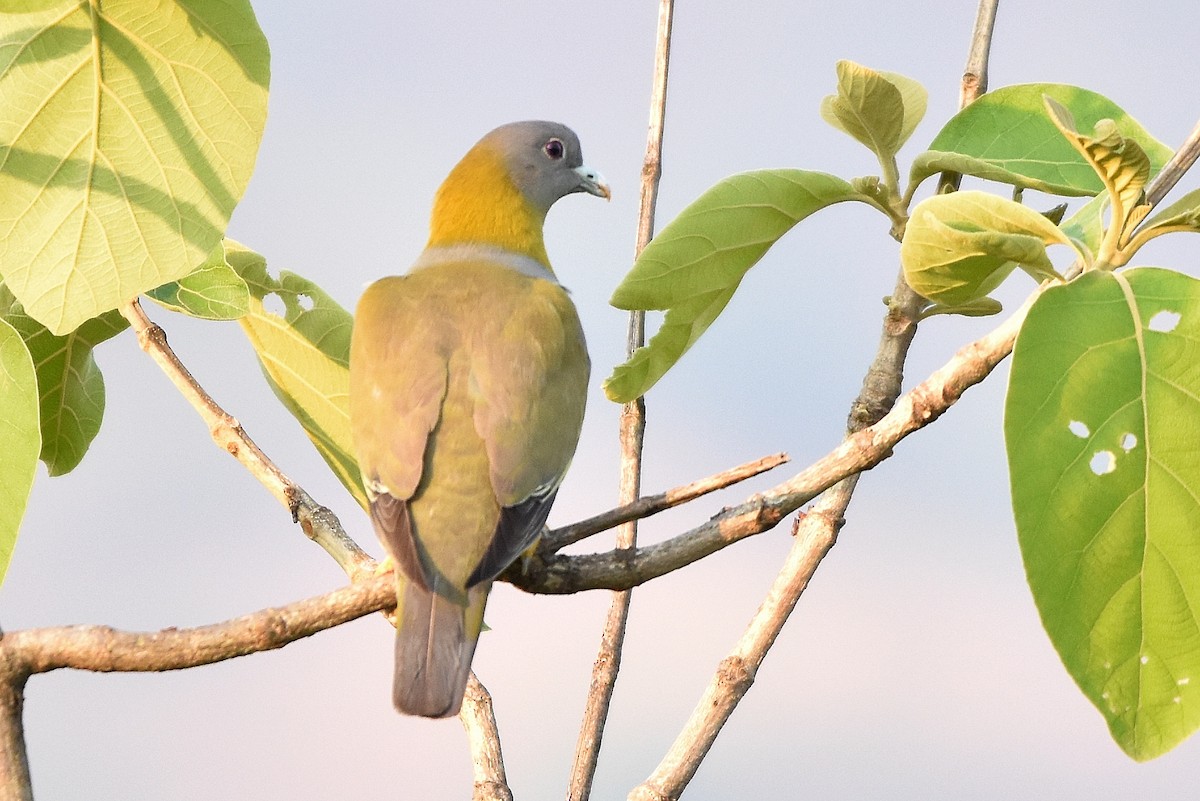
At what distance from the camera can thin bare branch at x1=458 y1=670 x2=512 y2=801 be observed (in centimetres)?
280

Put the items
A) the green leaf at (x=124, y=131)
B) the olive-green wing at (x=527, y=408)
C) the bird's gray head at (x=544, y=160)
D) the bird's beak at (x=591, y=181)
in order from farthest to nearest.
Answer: the bird's beak at (x=591, y=181) < the bird's gray head at (x=544, y=160) < the olive-green wing at (x=527, y=408) < the green leaf at (x=124, y=131)

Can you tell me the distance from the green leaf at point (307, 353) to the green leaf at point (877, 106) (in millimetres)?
1344

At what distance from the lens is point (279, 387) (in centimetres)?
316

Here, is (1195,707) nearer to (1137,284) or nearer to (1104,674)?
(1104,674)

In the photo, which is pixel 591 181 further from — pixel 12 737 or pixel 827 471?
pixel 12 737

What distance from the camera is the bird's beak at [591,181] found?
4680 mm

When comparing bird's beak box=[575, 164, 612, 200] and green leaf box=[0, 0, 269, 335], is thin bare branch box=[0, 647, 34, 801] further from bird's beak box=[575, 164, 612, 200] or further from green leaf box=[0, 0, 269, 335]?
bird's beak box=[575, 164, 612, 200]

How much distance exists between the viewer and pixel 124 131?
229cm

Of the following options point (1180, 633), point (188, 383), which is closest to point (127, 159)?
point (188, 383)

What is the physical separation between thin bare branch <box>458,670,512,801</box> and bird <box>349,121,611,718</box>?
222 millimetres

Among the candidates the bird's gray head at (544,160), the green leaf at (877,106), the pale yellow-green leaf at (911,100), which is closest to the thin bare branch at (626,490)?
the green leaf at (877,106)

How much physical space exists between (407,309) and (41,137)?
117cm

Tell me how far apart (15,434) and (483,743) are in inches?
49.9

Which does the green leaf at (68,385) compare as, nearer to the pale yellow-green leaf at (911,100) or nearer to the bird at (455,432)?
the bird at (455,432)
